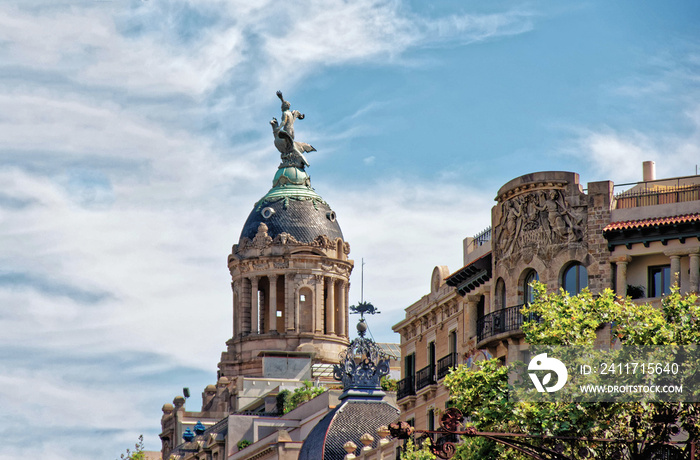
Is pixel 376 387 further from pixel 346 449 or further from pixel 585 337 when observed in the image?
pixel 585 337

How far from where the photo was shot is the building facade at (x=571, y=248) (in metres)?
59.0

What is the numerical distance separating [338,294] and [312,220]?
22.4 feet

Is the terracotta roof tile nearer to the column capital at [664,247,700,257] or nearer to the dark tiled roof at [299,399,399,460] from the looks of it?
the column capital at [664,247,700,257]

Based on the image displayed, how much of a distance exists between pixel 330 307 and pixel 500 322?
75.3m

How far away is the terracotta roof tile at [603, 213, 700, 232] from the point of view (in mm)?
58219

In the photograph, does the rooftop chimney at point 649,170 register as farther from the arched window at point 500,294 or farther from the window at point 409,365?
the window at point 409,365

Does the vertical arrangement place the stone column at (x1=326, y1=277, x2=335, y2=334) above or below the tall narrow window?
above

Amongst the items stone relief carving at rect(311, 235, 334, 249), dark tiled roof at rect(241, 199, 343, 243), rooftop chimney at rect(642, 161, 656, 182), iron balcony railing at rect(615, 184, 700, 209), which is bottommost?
iron balcony railing at rect(615, 184, 700, 209)

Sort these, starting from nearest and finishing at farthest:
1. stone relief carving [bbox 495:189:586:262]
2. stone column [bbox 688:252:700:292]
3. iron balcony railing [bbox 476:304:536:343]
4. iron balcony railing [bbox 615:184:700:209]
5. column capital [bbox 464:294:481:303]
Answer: stone column [bbox 688:252:700:292] < iron balcony railing [bbox 615:184:700:209] < stone relief carving [bbox 495:189:586:262] < iron balcony railing [bbox 476:304:536:343] < column capital [bbox 464:294:481:303]

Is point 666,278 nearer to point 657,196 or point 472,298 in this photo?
point 657,196

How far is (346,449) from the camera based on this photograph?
243 ft

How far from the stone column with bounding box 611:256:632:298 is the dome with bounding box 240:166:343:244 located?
259ft

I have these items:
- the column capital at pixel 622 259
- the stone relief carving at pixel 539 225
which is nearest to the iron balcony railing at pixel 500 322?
the stone relief carving at pixel 539 225

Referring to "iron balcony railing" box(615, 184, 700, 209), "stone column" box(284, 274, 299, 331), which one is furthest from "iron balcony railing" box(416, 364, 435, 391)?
"stone column" box(284, 274, 299, 331)
